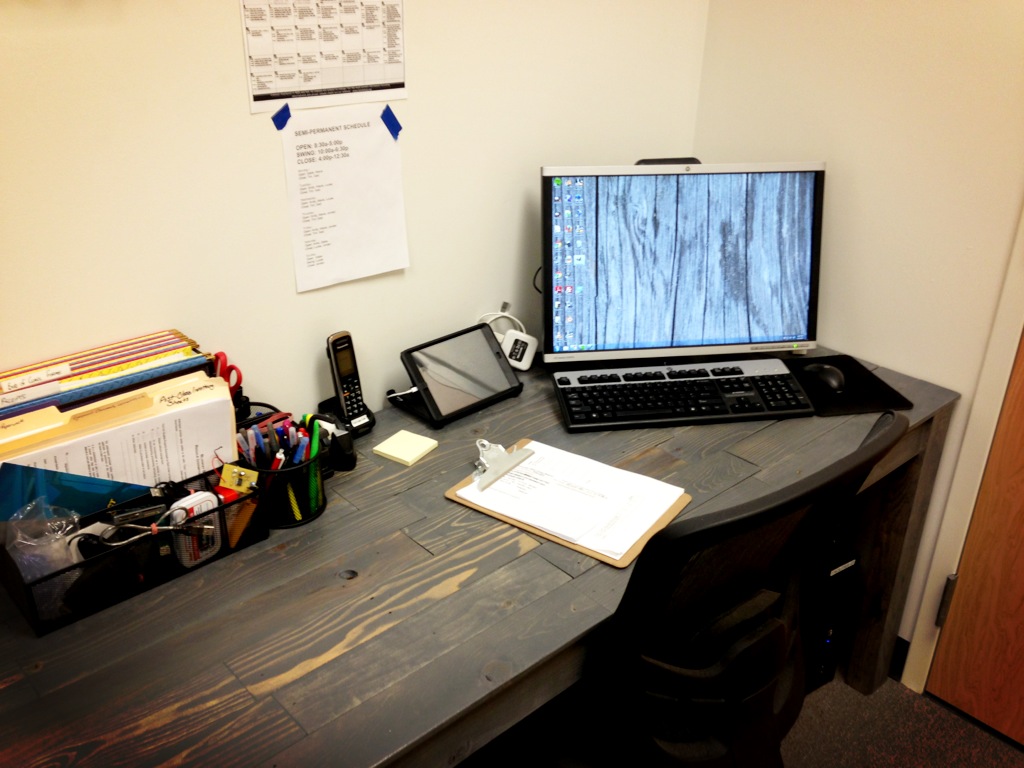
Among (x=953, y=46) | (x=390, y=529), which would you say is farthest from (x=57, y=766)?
(x=953, y=46)

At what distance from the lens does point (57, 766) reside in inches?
32.5

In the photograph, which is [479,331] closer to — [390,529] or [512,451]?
[512,451]

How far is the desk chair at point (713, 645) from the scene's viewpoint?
0.96 meters

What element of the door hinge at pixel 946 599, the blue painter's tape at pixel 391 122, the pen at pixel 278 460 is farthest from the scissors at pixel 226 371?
the door hinge at pixel 946 599

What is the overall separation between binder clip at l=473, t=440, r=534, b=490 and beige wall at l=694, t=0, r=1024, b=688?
845 millimetres

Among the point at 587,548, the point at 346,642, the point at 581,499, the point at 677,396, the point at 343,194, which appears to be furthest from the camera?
the point at 677,396

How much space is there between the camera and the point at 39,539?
3.30 ft

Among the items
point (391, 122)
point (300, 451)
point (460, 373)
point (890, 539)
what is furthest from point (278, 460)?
point (890, 539)

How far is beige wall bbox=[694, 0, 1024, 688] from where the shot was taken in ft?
4.72

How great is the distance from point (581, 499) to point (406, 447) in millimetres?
333

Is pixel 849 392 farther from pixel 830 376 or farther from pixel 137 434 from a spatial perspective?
pixel 137 434

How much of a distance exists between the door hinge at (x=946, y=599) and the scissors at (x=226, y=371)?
1504 mm

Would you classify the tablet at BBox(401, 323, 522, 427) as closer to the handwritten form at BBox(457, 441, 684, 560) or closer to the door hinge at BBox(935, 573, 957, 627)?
the handwritten form at BBox(457, 441, 684, 560)

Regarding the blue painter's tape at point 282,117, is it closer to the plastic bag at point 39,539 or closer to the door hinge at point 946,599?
Result: the plastic bag at point 39,539
